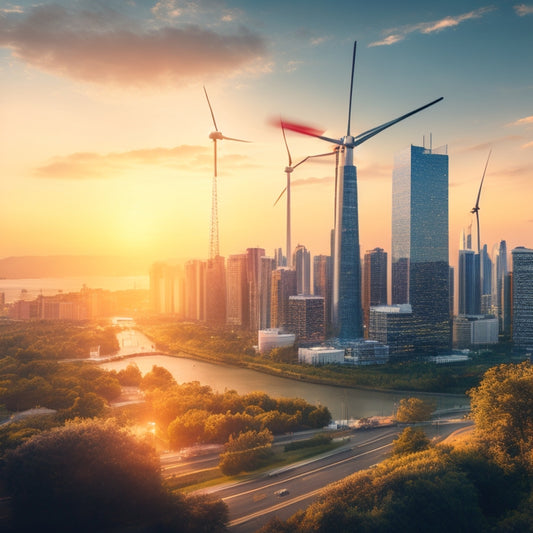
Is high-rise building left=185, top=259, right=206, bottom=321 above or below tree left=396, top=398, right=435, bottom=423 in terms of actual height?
above

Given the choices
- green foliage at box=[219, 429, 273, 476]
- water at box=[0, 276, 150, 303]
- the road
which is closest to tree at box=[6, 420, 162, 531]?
the road

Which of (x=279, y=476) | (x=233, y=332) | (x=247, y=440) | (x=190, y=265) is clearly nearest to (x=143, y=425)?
(x=247, y=440)

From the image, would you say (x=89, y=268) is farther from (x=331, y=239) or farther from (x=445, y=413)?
(x=445, y=413)

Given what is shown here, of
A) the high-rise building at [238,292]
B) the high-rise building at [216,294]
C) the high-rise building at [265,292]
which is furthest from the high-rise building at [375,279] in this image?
the high-rise building at [216,294]

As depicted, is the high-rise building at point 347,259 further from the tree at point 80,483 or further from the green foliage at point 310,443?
the tree at point 80,483

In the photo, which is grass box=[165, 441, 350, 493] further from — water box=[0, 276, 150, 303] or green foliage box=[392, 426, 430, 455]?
water box=[0, 276, 150, 303]
